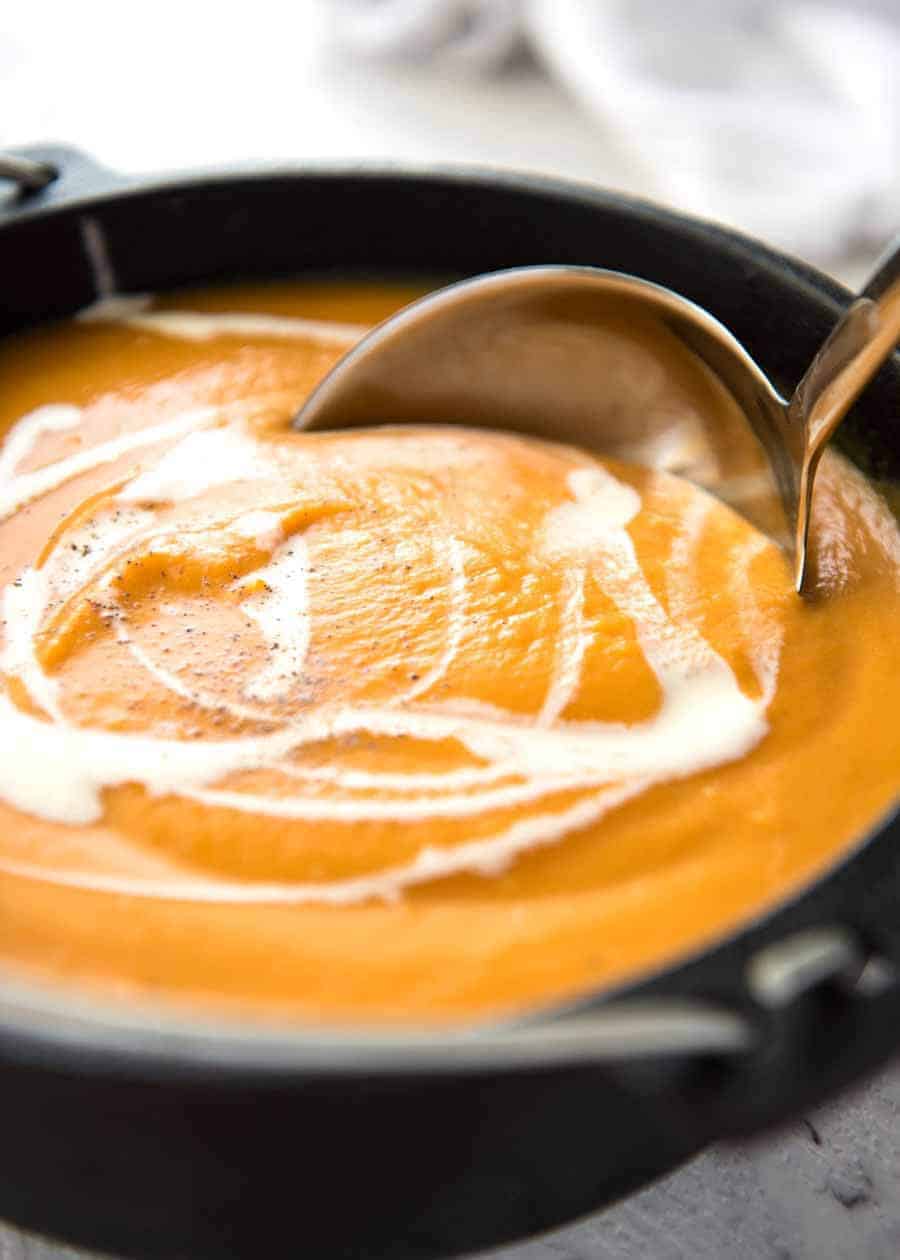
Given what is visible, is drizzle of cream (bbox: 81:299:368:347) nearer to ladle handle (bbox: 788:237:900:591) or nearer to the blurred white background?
the blurred white background

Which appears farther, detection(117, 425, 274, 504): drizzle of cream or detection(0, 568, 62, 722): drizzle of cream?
detection(117, 425, 274, 504): drizzle of cream

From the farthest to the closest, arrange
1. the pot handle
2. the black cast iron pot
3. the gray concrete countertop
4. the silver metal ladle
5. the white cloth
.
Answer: the white cloth
the pot handle
the silver metal ladle
the gray concrete countertop
the black cast iron pot

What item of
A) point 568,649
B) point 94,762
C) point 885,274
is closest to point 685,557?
point 568,649

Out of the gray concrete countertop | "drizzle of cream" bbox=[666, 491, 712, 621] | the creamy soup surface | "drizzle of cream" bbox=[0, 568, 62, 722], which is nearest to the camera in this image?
the creamy soup surface

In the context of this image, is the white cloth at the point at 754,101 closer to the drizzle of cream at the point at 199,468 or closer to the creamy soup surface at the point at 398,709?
the creamy soup surface at the point at 398,709

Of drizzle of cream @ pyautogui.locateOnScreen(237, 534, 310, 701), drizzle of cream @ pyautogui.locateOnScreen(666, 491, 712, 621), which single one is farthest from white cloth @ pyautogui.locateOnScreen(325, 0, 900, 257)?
drizzle of cream @ pyautogui.locateOnScreen(237, 534, 310, 701)

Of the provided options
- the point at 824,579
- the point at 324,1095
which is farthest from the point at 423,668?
the point at 324,1095
